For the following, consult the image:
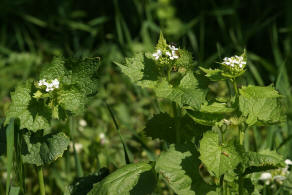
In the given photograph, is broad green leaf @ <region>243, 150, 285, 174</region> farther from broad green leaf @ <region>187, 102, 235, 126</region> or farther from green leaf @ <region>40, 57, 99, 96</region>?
green leaf @ <region>40, 57, 99, 96</region>

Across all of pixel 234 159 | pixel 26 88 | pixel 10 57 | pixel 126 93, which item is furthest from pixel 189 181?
pixel 10 57

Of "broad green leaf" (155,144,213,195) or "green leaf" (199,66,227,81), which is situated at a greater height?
"green leaf" (199,66,227,81)

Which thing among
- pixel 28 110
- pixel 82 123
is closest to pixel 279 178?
pixel 28 110

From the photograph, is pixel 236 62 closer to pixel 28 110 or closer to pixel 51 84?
pixel 51 84

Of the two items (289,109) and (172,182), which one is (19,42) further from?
(172,182)

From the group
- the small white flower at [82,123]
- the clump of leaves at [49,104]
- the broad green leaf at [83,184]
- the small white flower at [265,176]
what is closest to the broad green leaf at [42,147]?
the clump of leaves at [49,104]

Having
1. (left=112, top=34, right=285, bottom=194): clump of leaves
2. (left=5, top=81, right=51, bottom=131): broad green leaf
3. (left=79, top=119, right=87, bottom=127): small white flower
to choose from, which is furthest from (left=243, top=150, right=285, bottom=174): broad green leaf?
(left=79, top=119, right=87, bottom=127): small white flower
